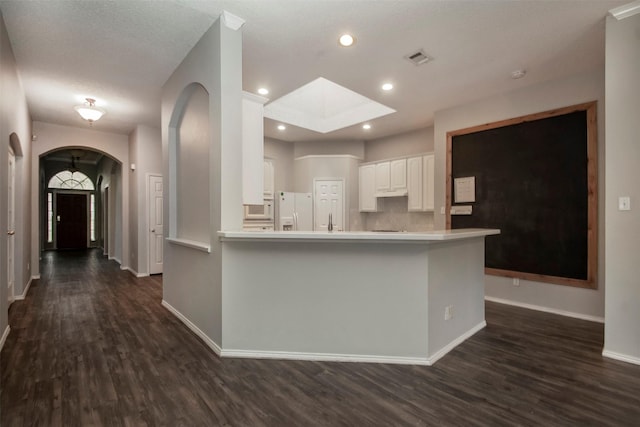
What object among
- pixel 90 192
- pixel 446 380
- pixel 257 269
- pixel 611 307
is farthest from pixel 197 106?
pixel 90 192

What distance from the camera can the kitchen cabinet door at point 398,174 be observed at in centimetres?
607

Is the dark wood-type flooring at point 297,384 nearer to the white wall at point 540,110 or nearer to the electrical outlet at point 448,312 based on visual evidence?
the electrical outlet at point 448,312

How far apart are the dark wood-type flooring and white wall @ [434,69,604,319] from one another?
0.55 metres

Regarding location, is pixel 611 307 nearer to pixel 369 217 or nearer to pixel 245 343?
pixel 245 343

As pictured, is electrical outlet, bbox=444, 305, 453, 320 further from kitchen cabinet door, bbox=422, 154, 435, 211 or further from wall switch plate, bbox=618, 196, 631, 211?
kitchen cabinet door, bbox=422, 154, 435, 211

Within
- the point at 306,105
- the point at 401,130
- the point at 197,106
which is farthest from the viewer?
the point at 401,130

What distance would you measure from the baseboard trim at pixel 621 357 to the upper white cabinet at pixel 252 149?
3368mm

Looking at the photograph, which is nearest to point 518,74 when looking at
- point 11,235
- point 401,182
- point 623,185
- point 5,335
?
point 623,185

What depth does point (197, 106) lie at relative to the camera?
342 centimetres

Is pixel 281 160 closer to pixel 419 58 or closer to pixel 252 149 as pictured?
pixel 252 149

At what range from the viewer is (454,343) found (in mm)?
2869

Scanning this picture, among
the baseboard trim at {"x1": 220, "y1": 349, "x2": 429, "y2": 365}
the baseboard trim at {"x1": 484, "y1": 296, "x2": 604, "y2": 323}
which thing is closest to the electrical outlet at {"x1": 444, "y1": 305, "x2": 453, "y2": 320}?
the baseboard trim at {"x1": 220, "y1": 349, "x2": 429, "y2": 365}

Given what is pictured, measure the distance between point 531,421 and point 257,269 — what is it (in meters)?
2.08

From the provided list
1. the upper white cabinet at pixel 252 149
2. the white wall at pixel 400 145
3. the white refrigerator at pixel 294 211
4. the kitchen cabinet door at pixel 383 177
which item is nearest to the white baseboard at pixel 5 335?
the upper white cabinet at pixel 252 149
